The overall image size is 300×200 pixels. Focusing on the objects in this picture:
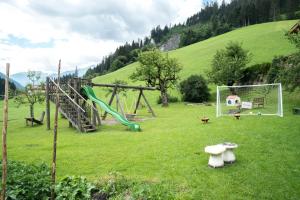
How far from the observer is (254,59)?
1897 inches

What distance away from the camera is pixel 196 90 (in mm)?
37312

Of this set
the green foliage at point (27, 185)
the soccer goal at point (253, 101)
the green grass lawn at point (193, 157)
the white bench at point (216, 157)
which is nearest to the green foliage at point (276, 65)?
the soccer goal at point (253, 101)

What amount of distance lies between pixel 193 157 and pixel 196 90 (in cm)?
2742

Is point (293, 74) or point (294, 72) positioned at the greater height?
point (294, 72)

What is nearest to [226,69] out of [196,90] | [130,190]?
[196,90]

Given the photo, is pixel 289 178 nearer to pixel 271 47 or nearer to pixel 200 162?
pixel 200 162

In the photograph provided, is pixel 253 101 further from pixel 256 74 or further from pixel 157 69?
pixel 256 74

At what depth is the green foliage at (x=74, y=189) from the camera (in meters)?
6.74

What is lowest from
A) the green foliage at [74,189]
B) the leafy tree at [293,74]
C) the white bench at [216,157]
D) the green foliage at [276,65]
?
the green foliage at [74,189]

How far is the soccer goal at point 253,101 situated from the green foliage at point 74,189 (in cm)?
1599

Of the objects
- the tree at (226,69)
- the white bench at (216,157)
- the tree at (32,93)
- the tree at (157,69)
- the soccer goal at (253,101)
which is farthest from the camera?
the tree at (226,69)

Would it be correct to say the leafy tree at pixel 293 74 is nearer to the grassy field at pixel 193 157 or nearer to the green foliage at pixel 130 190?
the grassy field at pixel 193 157

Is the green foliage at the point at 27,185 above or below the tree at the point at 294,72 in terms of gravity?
below

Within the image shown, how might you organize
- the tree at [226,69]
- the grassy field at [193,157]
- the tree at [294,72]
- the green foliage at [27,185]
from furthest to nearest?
the tree at [226,69]
the tree at [294,72]
the grassy field at [193,157]
the green foliage at [27,185]
